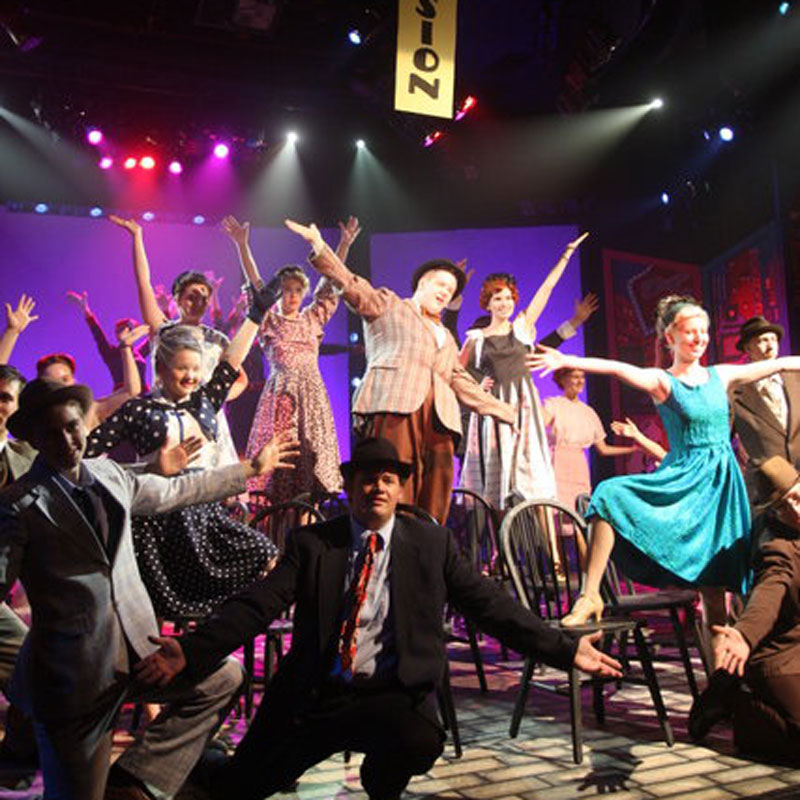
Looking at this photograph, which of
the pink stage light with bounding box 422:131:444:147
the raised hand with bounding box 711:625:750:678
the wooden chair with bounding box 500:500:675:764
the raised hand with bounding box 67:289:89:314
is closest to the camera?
the raised hand with bounding box 711:625:750:678

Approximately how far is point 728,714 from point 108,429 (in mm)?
2510

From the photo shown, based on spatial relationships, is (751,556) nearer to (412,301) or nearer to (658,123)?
(412,301)

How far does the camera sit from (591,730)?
3551 millimetres

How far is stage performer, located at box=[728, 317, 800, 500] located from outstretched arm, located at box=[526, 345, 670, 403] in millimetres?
1478

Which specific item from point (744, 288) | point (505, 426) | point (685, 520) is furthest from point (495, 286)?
point (744, 288)

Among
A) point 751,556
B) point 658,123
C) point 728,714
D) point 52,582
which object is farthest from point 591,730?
point 658,123

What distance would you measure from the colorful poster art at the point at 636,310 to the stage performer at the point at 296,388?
4131 mm

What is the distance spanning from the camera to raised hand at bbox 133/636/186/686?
2123 mm

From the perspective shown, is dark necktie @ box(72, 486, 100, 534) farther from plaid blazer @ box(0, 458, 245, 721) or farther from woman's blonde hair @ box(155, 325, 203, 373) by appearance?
woman's blonde hair @ box(155, 325, 203, 373)

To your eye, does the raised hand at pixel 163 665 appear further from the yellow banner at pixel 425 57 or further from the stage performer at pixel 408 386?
the yellow banner at pixel 425 57

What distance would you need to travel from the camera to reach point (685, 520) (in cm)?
364

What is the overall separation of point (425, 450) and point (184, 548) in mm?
1590

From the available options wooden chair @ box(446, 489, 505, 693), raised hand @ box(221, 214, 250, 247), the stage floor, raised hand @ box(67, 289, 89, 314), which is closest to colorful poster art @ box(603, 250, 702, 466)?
wooden chair @ box(446, 489, 505, 693)

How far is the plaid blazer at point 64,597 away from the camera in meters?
2.31
